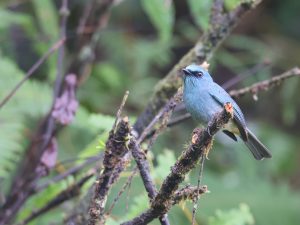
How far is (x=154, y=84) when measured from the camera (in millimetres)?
5539

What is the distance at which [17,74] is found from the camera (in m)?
3.59

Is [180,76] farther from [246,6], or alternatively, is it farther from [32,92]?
[32,92]

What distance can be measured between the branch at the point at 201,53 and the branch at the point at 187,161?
955mm

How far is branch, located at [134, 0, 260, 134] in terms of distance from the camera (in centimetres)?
270

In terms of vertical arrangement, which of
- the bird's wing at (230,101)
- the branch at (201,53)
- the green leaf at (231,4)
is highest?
the green leaf at (231,4)

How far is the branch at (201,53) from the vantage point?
270 centimetres

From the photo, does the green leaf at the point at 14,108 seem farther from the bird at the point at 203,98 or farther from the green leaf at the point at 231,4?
the green leaf at the point at 231,4

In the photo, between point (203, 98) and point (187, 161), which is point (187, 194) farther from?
point (203, 98)

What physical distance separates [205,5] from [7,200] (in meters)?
1.38

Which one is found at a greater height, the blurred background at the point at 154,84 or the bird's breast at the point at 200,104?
the blurred background at the point at 154,84

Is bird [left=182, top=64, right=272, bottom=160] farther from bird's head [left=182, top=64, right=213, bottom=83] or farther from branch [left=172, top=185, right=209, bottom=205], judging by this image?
branch [left=172, top=185, right=209, bottom=205]

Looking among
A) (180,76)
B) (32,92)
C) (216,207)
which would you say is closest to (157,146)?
(216,207)

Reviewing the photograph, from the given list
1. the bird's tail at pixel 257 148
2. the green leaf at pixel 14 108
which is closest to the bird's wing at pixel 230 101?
the bird's tail at pixel 257 148

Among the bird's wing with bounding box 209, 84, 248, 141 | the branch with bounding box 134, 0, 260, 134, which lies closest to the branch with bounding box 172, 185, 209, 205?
the bird's wing with bounding box 209, 84, 248, 141
